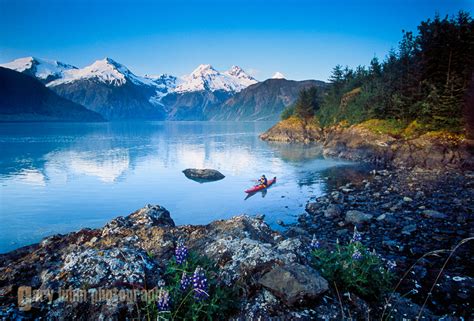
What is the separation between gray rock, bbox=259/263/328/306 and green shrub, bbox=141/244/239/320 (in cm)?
57

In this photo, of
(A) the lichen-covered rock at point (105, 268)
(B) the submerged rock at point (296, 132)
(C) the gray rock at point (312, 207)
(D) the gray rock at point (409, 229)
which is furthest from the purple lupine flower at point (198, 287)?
(B) the submerged rock at point (296, 132)

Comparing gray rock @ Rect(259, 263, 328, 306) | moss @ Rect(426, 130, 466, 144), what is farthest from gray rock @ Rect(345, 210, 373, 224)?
moss @ Rect(426, 130, 466, 144)

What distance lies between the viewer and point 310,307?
3.87 m

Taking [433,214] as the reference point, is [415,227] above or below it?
below

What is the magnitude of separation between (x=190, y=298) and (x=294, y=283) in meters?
1.46

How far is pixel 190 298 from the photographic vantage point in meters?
3.66

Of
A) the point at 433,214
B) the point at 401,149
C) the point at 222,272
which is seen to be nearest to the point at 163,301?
the point at 222,272

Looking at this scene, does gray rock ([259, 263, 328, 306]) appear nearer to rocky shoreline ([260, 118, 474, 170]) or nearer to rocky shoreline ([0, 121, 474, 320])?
rocky shoreline ([0, 121, 474, 320])

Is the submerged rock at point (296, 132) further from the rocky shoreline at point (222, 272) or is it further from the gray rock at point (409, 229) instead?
the rocky shoreline at point (222, 272)

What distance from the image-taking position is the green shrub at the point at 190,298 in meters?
3.39

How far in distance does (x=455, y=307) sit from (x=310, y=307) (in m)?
4.18

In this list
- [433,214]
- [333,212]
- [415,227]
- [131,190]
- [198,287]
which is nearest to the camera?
[198,287]

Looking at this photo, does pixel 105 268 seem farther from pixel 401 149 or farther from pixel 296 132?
pixel 296 132

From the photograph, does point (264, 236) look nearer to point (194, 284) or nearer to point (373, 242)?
point (194, 284)
